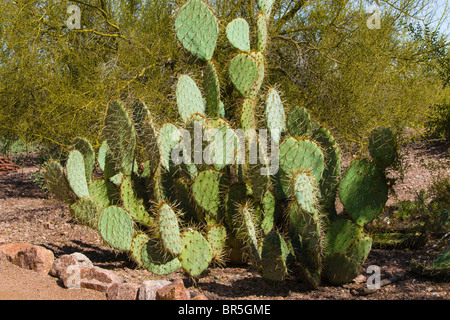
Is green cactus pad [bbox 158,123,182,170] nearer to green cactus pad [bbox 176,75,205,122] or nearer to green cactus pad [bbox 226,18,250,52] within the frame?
green cactus pad [bbox 176,75,205,122]

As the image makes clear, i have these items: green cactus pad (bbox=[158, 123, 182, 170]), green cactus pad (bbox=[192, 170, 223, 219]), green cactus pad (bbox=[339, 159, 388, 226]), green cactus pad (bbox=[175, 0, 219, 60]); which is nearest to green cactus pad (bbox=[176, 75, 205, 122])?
green cactus pad (bbox=[158, 123, 182, 170])

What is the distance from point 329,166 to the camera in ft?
12.2

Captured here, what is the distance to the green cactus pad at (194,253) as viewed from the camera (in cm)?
358

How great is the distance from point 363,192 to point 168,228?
1.43 m

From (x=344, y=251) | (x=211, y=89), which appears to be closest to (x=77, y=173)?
(x=211, y=89)

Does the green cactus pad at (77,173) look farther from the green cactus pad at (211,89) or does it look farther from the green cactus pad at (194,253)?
the green cactus pad at (211,89)

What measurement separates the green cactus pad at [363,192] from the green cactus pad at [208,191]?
957 millimetres

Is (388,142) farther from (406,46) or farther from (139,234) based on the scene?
(406,46)

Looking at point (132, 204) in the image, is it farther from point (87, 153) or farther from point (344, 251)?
point (344, 251)

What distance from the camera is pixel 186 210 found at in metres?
4.19

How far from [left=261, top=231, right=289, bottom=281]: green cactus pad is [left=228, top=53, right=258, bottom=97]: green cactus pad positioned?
1360mm

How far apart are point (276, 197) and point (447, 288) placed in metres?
1.35

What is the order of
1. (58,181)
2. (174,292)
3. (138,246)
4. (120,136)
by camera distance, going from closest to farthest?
(174,292) < (138,246) < (120,136) < (58,181)

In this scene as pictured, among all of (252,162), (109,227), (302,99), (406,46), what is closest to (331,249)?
(252,162)
